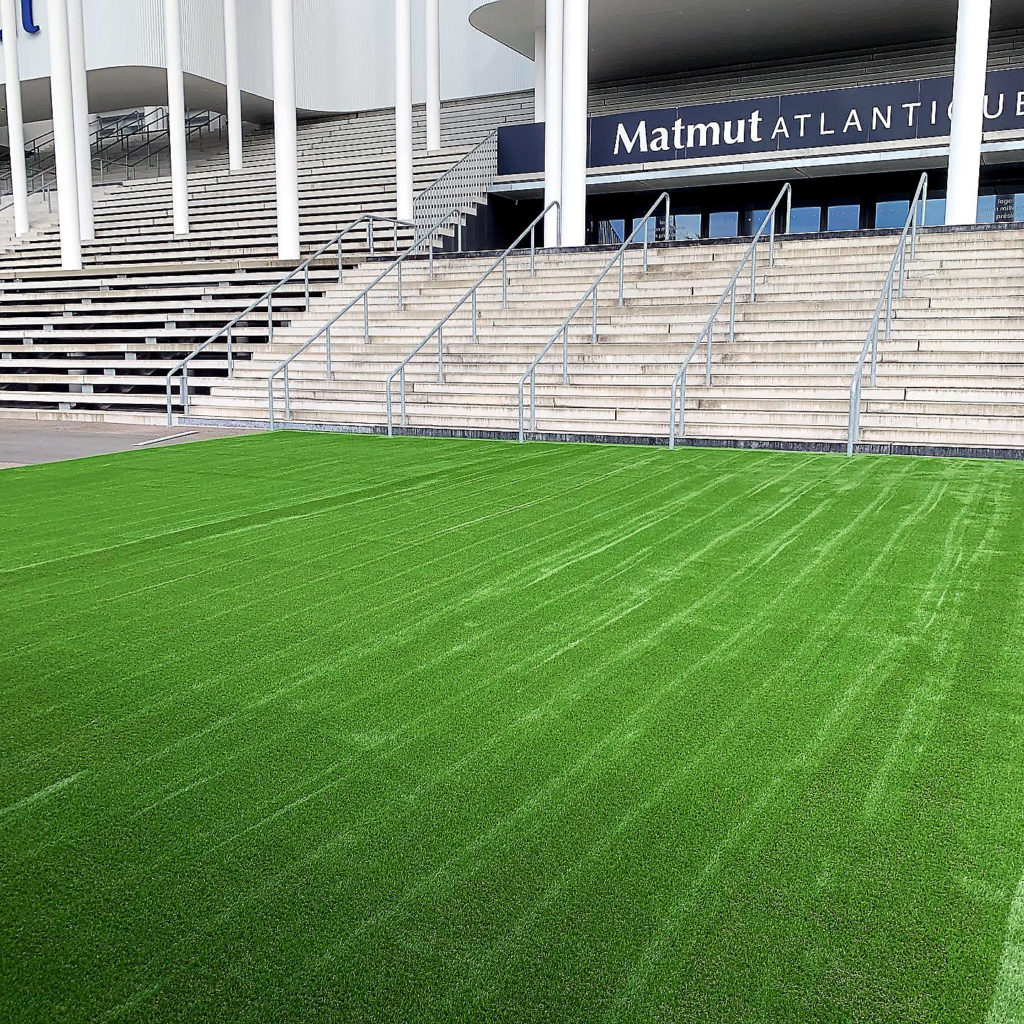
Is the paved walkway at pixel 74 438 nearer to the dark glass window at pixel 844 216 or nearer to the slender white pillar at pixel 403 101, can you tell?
the slender white pillar at pixel 403 101

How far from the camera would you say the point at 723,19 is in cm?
2275

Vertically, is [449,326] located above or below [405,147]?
below

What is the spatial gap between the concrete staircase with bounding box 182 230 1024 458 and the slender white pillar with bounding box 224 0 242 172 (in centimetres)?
1334

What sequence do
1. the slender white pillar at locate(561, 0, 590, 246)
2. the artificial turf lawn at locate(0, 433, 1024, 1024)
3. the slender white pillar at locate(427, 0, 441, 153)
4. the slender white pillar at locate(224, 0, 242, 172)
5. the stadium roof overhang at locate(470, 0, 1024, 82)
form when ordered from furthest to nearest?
the slender white pillar at locate(224, 0, 242, 172)
the slender white pillar at locate(427, 0, 441, 153)
the stadium roof overhang at locate(470, 0, 1024, 82)
the slender white pillar at locate(561, 0, 590, 246)
the artificial turf lawn at locate(0, 433, 1024, 1024)

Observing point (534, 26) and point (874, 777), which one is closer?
point (874, 777)

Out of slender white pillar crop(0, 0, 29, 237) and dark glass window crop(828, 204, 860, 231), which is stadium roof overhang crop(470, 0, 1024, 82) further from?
slender white pillar crop(0, 0, 29, 237)

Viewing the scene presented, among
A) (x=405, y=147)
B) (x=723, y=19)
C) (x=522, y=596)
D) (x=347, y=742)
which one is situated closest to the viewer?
(x=347, y=742)

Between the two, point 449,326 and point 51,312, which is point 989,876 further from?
point 51,312

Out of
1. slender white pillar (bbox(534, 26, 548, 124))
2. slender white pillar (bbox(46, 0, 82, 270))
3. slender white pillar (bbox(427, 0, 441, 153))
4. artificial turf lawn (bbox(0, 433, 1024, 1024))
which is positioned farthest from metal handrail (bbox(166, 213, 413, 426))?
artificial turf lawn (bbox(0, 433, 1024, 1024))

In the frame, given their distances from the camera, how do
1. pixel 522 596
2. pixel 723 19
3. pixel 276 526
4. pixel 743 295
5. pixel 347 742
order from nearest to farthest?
pixel 347 742 < pixel 522 596 < pixel 276 526 < pixel 743 295 < pixel 723 19

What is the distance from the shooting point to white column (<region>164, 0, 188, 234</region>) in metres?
24.5

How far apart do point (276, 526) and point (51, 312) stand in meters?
15.4

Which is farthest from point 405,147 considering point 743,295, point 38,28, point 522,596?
point 522,596

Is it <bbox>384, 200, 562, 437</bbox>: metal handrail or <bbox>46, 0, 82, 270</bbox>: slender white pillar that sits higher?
<bbox>46, 0, 82, 270</bbox>: slender white pillar
